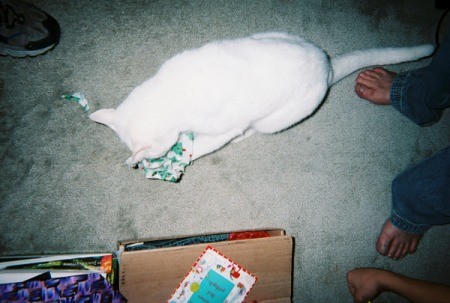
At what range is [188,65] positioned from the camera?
92 centimetres

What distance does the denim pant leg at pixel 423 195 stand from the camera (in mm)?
1116

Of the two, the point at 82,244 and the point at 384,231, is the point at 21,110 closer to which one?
the point at 82,244

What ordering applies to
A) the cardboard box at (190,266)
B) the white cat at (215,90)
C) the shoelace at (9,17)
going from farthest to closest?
the shoelace at (9,17)
the cardboard box at (190,266)
the white cat at (215,90)

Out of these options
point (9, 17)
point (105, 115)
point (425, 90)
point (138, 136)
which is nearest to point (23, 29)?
point (9, 17)

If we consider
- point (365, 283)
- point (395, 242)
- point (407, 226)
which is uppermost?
point (407, 226)

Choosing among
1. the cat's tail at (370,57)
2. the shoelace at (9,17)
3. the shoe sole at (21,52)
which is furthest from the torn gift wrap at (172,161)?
the shoelace at (9,17)

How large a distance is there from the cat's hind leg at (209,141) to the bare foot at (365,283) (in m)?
1.01

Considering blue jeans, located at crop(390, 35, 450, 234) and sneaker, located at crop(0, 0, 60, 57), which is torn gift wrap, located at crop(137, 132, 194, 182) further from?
blue jeans, located at crop(390, 35, 450, 234)

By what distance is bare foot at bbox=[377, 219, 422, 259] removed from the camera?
142cm

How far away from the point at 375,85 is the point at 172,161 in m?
1.23

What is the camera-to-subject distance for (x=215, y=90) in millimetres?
890

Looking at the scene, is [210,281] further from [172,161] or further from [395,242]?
[395,242]

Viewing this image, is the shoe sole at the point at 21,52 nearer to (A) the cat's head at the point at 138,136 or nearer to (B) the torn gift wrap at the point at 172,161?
(A) the cat's head at the point at 138,136

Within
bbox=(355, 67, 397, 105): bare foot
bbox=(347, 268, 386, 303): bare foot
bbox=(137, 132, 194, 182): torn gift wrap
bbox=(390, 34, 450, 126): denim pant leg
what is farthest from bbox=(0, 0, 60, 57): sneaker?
bbox=(347, 268, 386, 303): bare foot
